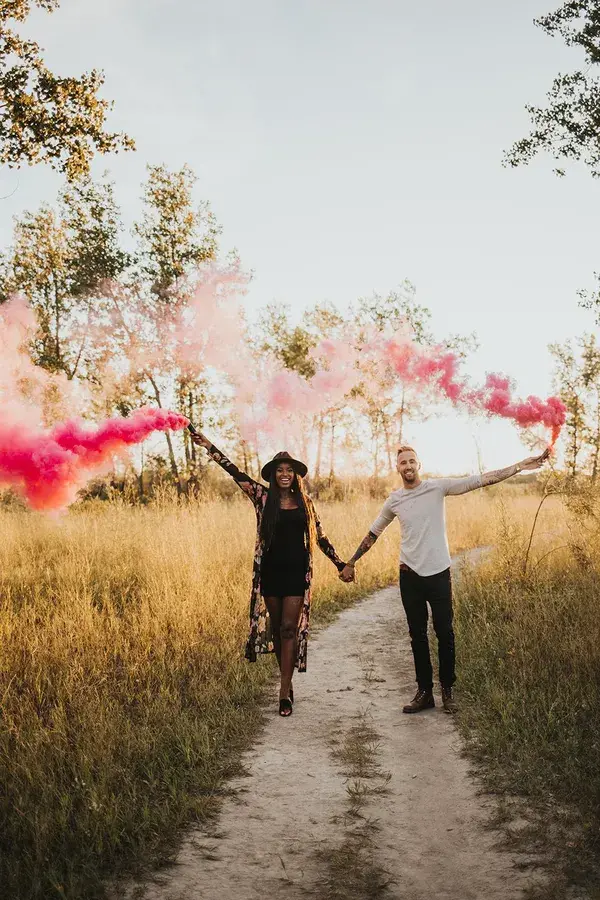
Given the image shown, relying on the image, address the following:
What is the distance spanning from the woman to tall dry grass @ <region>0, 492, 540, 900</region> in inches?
21.6

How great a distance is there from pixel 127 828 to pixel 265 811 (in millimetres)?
830

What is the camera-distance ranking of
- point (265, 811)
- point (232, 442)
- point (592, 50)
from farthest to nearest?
point (232, 442)
point (592, 50)
point (265, 811)

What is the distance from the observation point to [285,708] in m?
6.05

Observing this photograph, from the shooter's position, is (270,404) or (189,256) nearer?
(270,404)

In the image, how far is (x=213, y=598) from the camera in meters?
8.91

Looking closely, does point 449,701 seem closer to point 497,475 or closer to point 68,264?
point 497,475

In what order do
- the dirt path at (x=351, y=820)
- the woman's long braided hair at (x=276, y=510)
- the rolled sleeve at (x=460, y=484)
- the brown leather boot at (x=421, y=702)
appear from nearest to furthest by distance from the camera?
the dirt path at (x=351, y=820) < the brown leather boot at (x=421, y=702) < the rolled sleeve at (x=460, y=484) < the woman's long braided hair at (x=276, y=510)

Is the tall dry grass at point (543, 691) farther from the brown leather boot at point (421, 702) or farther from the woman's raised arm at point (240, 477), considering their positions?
the woman's raised arm at point (240, 477)

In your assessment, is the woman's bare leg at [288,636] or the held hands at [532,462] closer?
the woman's bare leg at [288,636]

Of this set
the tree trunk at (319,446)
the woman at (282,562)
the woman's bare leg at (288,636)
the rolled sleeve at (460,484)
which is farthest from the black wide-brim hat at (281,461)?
the tree trunk at (319,446)

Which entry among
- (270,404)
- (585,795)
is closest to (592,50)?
(270,404)

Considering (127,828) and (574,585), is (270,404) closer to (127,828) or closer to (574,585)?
(574,585)

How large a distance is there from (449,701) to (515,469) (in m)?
2.19

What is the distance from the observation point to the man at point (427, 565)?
6238 millimetres
